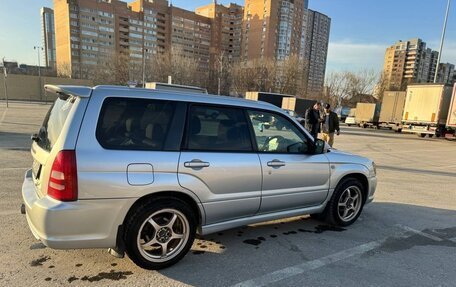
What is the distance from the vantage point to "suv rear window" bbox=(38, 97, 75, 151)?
2957 mm

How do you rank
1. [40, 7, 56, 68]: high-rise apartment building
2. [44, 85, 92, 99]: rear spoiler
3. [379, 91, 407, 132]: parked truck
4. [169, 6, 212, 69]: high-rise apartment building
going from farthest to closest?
[40, 7, 56, 68]: high-rise apartment building → [169, 6, 212, 69]: high-rise apartment building → [379, 91, 407, 132]: parked truck → [44, 85, 92, 99]: rear spoiler

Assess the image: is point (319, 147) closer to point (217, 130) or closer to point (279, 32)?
point (217, 130)

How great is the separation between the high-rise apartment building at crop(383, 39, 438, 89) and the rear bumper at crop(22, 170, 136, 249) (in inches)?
→ 3149

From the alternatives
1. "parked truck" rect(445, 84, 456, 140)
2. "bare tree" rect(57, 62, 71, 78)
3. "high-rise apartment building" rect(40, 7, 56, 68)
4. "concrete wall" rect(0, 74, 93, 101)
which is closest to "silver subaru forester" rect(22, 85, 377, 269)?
"parked truck" rect(445, 84, 456, 140)

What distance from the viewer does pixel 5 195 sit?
5305mm

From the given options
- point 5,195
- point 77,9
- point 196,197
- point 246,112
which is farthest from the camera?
point 77,9

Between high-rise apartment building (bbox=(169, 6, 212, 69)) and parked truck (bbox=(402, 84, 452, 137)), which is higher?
high-rise apartment building (bbox=(169, 6, 212, 69))

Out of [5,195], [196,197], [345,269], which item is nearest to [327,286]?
[345,269]

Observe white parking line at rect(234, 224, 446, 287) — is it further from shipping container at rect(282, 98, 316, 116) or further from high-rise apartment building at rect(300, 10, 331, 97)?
high-rise apartment building at rect(300, 10, 331, 97)

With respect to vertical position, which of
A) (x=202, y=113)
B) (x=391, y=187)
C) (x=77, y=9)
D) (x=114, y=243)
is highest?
(x=77, y=9)

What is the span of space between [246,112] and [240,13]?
370 feet

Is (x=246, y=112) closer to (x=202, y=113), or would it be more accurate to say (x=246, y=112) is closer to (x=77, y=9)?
(x=202, y=113)

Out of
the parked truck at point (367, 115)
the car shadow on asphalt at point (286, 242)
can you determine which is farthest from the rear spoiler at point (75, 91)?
the parked truck at point (367, 115)

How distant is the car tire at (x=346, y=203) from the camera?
455 centimetres
